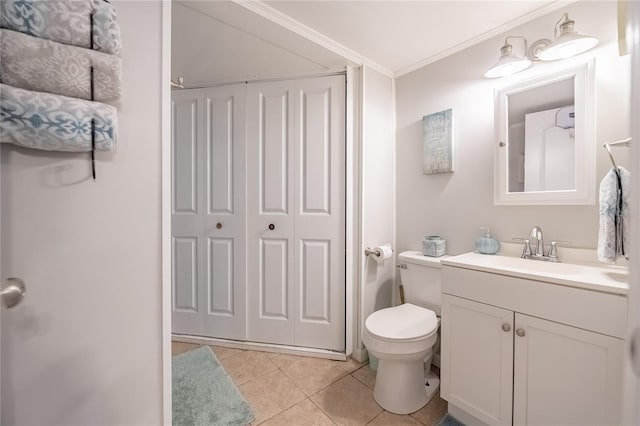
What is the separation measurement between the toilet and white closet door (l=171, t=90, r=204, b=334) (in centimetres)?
145

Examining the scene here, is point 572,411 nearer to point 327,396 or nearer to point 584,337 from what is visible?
point 584,337

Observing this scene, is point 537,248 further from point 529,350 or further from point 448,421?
point 448,421

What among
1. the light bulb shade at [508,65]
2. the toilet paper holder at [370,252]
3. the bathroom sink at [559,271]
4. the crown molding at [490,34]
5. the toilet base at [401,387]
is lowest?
the toilet base at [401,387]

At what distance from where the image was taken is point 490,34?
143 cm

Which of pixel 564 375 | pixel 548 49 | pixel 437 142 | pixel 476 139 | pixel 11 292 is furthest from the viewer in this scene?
pixel 437 142

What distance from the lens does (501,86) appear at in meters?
1.39

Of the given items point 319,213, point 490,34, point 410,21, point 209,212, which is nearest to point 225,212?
point 209,212

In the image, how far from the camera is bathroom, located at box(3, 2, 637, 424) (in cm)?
82

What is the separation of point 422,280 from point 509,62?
4.32 ft

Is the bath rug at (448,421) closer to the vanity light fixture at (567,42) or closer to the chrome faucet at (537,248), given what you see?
the chrome faucet at (537,248)

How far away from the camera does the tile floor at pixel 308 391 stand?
49.6 inches

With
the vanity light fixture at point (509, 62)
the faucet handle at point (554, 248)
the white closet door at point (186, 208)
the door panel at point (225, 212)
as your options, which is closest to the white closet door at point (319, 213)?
the door panel at point (225, 212)

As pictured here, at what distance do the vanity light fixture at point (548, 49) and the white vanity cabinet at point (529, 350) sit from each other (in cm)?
110

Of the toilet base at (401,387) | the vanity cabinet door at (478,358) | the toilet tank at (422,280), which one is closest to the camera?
the vanity cabinet door at (478,358)
